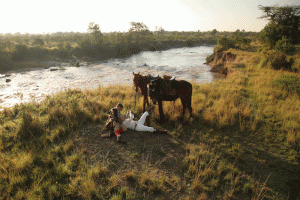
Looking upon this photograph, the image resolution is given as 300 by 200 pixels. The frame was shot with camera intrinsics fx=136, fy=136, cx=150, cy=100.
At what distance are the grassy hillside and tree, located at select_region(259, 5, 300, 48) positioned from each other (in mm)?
11767

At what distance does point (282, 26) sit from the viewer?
43.7ft

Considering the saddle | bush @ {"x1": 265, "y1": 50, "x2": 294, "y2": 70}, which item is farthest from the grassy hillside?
bush @ {"x1": 265, "y1": 50, "x2": 294, "y2": 70}

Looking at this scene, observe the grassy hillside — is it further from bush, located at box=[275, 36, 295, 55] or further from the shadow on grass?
bush, located at box=[275, 36, 295, 55]

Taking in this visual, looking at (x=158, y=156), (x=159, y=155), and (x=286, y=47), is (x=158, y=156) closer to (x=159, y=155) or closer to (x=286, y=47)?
(x=159, y=155)

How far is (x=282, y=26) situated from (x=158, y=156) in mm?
18225

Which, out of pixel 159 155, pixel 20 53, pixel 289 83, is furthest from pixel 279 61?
pixel 20 53

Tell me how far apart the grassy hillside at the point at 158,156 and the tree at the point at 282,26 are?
11767 mm

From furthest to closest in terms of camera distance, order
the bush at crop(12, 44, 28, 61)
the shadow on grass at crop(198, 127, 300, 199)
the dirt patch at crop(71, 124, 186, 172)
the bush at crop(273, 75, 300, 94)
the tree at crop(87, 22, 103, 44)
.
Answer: the tree at crop(87, 22, 103, 44)
the bush at crop(12, 44, 28, 61)
the bush at crop(273, 75, 300, 94)
the dirt patch at crop(71, 124, 186, 172)
the shadow on grass at crop(198, 127, 300, 199)

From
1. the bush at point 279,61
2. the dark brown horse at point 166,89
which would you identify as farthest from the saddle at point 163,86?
the bush at point 279,61

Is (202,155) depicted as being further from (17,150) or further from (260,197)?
(17,150)

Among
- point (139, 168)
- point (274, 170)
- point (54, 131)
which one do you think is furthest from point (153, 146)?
point (54, 131)

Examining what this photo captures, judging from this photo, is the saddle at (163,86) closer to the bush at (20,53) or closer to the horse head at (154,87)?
the horse head at (154,87)

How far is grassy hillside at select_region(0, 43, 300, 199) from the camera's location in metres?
2.73

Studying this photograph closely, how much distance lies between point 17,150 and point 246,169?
608 cm
